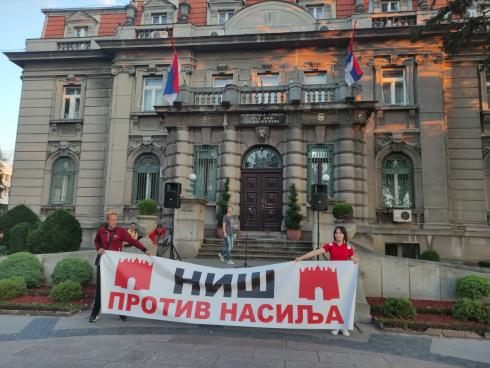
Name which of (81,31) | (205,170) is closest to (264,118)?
(205,170)

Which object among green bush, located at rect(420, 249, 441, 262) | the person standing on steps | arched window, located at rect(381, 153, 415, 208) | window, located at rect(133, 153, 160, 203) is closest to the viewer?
the person standing on steps

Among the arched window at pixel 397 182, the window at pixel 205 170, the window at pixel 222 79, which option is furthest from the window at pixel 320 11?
the window at pixel 205 170

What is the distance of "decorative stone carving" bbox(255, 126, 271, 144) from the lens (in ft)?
55.3

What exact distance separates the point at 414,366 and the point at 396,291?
4.94 metres

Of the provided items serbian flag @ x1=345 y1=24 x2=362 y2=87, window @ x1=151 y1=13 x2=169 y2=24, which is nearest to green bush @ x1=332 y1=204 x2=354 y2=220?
serbian flag @ x1=345 y1=24 x2=362 y2=87

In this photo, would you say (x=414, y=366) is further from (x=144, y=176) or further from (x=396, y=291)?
(x=144, y=176)

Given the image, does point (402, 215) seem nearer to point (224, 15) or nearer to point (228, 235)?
point (228, 235)

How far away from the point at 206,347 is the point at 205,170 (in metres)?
11.9

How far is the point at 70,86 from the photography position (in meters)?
21.5

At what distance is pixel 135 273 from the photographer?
7.59 meters

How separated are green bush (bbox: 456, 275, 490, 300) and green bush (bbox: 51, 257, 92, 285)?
9836mm

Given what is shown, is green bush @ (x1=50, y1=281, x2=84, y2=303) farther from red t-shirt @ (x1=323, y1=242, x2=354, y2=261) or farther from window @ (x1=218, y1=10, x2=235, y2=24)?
window @ (x1=218, y1=10, x2=235, y2=24)

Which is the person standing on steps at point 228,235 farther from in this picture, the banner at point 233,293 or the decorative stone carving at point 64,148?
the decorative stone carving at point 64,148

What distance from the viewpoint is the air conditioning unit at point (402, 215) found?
16.8 meters
